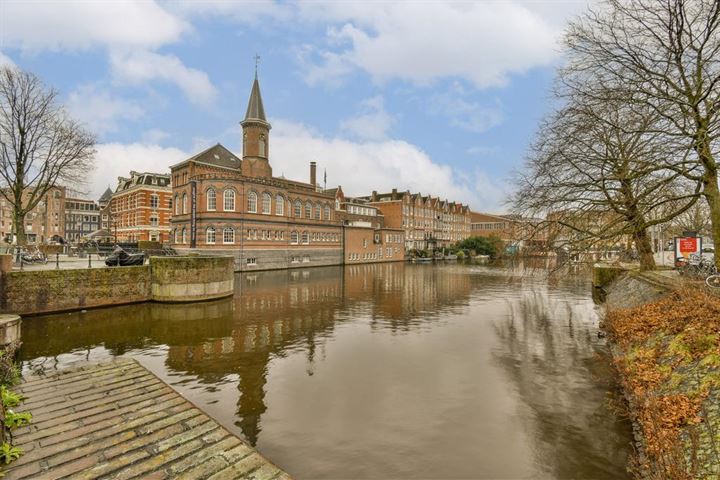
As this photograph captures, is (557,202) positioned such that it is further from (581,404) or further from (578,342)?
(581,404)

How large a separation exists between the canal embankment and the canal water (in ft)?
3.03

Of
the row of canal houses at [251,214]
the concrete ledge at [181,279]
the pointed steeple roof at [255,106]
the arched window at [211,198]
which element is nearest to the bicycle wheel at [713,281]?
the concrete ledge at [181,279]

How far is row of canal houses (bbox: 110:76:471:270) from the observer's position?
41.7m

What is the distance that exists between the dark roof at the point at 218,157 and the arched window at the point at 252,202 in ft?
30.1

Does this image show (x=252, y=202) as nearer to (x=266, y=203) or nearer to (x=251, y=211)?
(x=251, y=211)

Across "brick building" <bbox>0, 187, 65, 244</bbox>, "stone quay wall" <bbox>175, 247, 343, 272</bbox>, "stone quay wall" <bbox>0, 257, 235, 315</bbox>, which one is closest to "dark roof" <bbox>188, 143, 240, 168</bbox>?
"stone quay wall" <bbox>175, 247, 343, 272</bbox>

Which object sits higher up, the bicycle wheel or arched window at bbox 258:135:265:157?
arched window at bbox 258:135:265:157

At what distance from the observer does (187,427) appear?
7062 mm

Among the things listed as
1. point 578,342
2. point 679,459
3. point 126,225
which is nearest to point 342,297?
point 578,342

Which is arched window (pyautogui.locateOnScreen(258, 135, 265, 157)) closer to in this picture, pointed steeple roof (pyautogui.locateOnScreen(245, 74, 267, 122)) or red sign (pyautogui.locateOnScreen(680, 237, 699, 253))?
pointed steeple roof (pyautogui.locateOnScreen(245, 74, 267, 122))

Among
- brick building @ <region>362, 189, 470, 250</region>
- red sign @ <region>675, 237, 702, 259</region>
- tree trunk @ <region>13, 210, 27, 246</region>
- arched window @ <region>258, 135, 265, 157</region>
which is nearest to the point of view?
red sign @ <region>675, 237, 702, 259</region>

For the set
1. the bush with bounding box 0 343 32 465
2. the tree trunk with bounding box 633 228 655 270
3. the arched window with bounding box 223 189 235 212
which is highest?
the arched window with bounding box 223 189 235 212

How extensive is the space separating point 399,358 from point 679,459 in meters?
8.58

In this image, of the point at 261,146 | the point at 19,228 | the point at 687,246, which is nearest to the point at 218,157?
the point at 261,146
